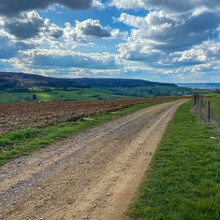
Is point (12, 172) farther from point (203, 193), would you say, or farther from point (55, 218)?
point (203, 193)

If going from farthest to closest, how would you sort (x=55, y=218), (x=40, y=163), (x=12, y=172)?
(x=40, y=163) → (x=12, y=172) → (x=55, y=218)

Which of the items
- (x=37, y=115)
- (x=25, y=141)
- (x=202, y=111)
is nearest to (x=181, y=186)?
(x=25, y=141)

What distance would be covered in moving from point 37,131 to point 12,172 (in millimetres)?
8083

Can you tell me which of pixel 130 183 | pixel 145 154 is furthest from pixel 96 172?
pixel 145 154

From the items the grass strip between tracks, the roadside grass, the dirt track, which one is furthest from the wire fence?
the grass strip between tracks

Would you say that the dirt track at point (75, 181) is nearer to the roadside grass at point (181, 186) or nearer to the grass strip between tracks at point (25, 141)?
the roadside grass at point (181, 186)

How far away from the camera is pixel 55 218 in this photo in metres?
5.59

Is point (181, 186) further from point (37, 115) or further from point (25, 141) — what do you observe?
point (37, 115)

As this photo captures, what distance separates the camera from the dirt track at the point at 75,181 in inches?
234

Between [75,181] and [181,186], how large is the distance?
446 centimetres

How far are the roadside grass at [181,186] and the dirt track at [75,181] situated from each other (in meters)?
0.56

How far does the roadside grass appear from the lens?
5812mm

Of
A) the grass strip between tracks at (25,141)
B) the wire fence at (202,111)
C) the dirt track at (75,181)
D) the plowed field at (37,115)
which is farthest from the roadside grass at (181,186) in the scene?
the wire fence at (202,111)

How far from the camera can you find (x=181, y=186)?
7.39 meters
